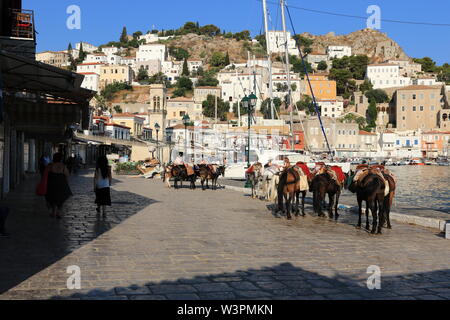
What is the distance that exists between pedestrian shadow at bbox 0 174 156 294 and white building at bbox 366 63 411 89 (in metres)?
167

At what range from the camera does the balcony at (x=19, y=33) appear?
1841 cm

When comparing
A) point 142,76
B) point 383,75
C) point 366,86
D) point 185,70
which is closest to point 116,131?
point 366,86

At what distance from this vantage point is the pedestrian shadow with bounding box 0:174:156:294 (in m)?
7.33

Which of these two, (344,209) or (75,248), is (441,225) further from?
(75,248)

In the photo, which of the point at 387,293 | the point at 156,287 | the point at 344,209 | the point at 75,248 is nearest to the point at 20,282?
the point at 156,287

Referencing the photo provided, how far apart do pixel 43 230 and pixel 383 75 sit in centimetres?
17589

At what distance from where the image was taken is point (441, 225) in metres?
12.2

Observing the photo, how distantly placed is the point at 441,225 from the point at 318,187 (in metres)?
3.19

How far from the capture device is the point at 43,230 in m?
10.7

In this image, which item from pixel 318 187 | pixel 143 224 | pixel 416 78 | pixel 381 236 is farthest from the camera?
pixel 416 78

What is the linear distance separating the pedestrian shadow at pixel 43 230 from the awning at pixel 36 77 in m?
2.95

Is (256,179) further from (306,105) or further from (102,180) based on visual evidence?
(306,105)

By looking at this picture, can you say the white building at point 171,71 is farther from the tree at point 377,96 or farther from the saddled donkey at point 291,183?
the saddled donkey at point 291,183
